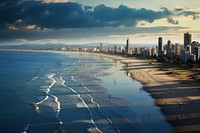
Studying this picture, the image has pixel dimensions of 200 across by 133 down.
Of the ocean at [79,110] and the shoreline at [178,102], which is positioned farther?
the shoreline at [178,102]

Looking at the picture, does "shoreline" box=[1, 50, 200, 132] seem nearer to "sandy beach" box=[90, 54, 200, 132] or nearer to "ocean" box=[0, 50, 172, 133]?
"sandy beach" box=[90, 54, 200, 132]

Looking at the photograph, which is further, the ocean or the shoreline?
the shoreline

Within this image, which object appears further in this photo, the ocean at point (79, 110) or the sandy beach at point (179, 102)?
the sandy beach at point (179, 102)

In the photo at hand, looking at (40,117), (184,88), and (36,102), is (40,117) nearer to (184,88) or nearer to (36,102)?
(36,102)

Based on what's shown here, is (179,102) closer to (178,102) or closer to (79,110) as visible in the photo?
(178,102)

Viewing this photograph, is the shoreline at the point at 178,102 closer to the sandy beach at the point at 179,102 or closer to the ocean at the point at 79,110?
the sandy beach at the point at 179,102

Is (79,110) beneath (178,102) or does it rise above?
beneath

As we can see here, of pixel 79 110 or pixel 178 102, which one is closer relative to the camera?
pixel 79 110

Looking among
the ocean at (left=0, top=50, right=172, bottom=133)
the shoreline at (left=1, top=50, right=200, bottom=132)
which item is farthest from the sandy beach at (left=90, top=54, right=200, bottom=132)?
the ocean at (left=0, top=50, right=172, bottom=133)

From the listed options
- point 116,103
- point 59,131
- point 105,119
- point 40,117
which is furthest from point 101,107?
point 59,131

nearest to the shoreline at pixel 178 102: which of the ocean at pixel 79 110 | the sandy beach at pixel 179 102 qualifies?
the sandy beach at pixel 179 102

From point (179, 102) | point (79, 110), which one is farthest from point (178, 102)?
point (79, 110)

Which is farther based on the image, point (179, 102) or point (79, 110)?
point (179, 102)
